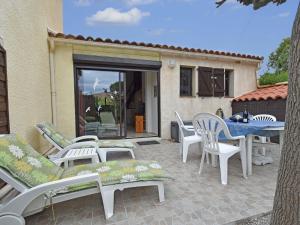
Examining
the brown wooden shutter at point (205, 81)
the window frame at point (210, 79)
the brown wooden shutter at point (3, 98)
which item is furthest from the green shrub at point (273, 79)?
the brown wooden shutter at point (3, 98)

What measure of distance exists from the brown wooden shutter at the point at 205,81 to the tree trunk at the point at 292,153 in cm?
566

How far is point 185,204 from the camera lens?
2.24 meters

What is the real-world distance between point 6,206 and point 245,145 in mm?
3128

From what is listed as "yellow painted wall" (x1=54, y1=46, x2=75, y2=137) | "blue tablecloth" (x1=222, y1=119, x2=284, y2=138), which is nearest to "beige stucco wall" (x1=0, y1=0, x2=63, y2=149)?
"yellow painted wall" (x1=54, y1=46, x2=75, y2=137)

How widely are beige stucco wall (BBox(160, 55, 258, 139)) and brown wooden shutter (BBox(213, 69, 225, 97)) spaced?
0.51ft

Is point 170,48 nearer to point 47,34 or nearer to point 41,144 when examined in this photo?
point 47,34

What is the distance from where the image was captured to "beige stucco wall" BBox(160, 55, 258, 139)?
6.20 meters

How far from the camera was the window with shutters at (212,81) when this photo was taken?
6.69 meters

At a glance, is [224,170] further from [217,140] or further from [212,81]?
[212,81]

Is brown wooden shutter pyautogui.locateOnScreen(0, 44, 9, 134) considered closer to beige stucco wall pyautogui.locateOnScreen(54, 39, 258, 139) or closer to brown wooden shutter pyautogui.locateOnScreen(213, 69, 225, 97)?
beige stucco wall pyautogui.locateOnScreen(54, 39, 258, 139)

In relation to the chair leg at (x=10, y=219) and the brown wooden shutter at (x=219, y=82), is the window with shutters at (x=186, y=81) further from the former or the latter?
the chair leg at (x=10, y=219)

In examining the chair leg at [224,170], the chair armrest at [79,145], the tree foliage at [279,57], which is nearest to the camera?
the chair leg at [224,170]

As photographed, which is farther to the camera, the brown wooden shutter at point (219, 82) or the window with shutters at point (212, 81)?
the brown wooden shutter at point (219, 82)

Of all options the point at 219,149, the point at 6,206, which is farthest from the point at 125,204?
the point at 219,149
